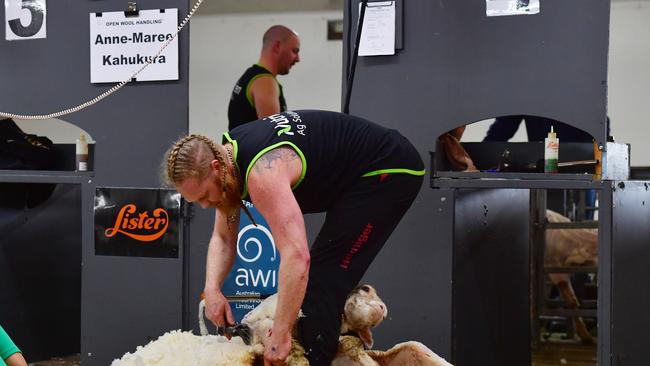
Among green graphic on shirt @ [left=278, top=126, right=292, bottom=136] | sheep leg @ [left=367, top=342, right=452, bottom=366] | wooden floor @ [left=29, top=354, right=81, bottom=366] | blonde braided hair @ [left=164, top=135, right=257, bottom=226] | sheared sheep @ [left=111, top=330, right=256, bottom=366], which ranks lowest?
wooden floor @ [left=29, top=354, right=81, bottom=366]

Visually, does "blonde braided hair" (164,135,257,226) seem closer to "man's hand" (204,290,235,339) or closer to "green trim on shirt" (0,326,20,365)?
"man's hand" (204,290,235,339)

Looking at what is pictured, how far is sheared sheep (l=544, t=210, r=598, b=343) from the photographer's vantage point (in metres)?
6.36

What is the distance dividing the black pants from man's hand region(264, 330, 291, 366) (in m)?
0.19

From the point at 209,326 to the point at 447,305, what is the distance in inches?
46.7

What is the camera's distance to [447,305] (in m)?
4.06

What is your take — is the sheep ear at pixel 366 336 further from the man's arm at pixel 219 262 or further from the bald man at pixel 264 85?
the bald man at pixel 264 85

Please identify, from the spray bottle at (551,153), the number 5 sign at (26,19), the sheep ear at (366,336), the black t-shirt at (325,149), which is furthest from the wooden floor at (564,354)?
the number 5 sign at (26,19)

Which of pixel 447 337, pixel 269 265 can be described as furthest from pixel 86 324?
pixel 447 337

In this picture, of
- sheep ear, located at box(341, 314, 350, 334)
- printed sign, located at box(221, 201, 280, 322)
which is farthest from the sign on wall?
sheep ear, located at box(341, 314, 350, 334)

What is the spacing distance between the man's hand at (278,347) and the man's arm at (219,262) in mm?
451

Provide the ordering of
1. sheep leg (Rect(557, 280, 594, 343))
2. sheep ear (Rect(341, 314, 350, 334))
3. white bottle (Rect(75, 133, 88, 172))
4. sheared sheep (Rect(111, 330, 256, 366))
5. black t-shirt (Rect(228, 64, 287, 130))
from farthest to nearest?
1. sheep leg (Rect(557, 280, 594, 343))
2. black t-shirt (Rect(228, 64, 287, 130))
3. white bottle (Rect(75, 133, 88, 172))
4. sheep ear (Rect(341, 314, 350, 334))
5. sheared sheep (Rect(111, 330, 256, 366))

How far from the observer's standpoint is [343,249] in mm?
3143

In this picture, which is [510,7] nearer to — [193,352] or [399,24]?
[399,24]

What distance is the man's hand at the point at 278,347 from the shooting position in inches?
111
